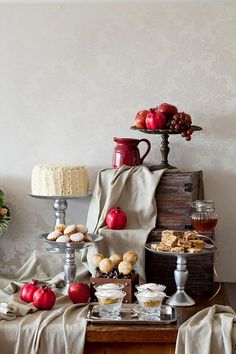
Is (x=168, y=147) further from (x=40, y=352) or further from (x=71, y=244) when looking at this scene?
(x=40, y=352)

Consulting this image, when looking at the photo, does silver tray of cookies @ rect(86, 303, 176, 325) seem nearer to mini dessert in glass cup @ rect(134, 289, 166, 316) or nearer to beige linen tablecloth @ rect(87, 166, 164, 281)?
mini dessert in glass cup @ rect(134, 289, 166, 316)

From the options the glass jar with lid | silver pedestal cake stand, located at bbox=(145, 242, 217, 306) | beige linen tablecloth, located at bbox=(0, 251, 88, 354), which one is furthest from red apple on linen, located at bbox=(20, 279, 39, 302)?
the glass jar with lid

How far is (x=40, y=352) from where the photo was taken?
2.54m

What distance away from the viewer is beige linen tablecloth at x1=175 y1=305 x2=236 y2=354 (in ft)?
8.16

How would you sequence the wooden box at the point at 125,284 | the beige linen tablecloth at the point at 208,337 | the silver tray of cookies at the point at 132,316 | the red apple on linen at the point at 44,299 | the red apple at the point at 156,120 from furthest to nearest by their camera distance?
the red apple at the point at 156,120 → the wooden box at the point at 125,284 → the red apple on linen at the point at 44,299 → the silver tray of cookies at the point at 132,316 → the beige linen tablecloth at the point at 208,337

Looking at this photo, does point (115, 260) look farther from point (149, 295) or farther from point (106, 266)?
point (149, 295)

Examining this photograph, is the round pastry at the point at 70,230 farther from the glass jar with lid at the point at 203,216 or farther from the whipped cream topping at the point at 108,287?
the glass jar with lid at the point at 203,216

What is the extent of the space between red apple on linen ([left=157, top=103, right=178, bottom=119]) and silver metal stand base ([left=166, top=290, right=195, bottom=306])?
805mm

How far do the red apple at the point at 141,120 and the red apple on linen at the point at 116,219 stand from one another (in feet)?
1.33

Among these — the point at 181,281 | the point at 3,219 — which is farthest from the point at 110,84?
the point at 181,281

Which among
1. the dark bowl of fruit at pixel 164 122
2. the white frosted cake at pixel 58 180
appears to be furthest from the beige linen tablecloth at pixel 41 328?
the dark bowl of fruit at pixel 164 122

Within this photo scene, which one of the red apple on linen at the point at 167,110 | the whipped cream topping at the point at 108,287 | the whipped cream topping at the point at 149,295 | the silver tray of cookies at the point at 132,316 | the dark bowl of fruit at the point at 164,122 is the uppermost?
the red apple on linen at the point at 167,110

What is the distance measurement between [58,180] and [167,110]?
0.57 m

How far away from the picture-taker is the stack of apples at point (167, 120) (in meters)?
3.19
